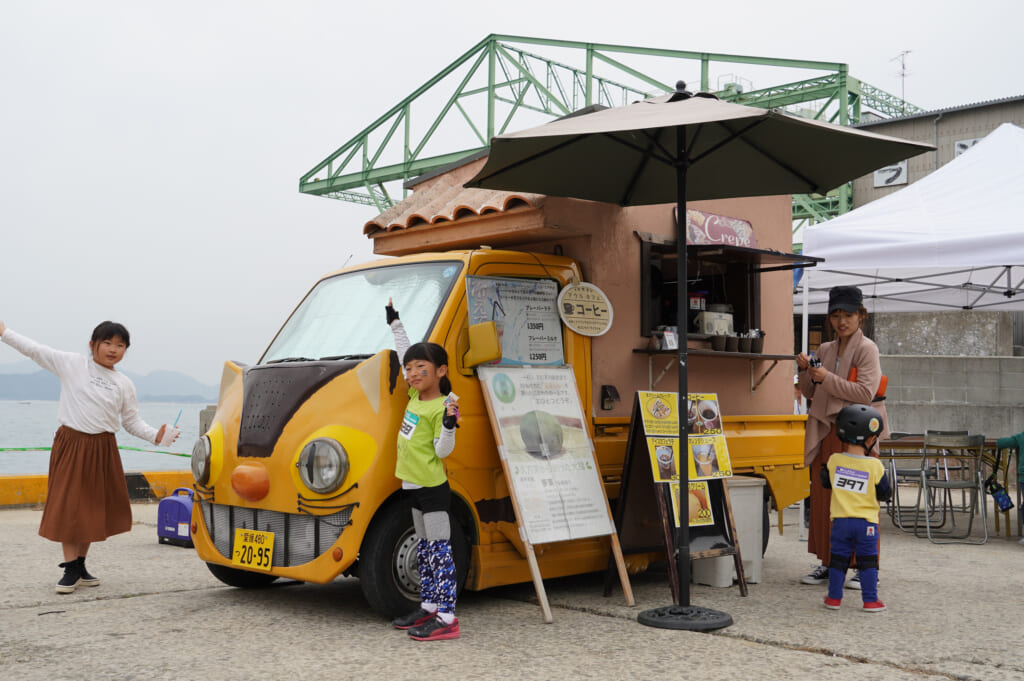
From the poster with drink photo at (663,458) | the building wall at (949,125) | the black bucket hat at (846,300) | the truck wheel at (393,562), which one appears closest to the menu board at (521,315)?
the poster with drink photo at (663,458)

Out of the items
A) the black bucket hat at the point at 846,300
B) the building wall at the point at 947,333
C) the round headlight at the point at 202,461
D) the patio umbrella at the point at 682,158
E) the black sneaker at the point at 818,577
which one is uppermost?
the patio umbrella at the point at 682,158

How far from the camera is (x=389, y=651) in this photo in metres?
4.34

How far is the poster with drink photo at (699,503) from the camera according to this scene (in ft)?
18.9

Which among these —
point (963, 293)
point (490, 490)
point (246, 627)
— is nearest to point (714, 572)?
point (490, 490)

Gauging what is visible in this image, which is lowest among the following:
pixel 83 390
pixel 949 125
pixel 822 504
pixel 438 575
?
pixel 438 575

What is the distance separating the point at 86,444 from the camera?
230 inches

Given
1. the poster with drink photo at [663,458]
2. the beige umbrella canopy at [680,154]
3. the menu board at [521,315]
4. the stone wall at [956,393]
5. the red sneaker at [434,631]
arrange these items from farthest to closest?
the stone wall at [956,393] → the poster with drink photo at [663,458] → the menu board at [521,315] → the beige umbrella canopy at [680,154] → the red sneaker at [434,631]

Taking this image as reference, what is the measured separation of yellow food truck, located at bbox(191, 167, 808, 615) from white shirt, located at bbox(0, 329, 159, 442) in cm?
78

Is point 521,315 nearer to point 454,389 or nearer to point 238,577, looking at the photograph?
point 454,389

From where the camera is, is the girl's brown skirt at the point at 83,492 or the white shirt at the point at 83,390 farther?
the white shirt at the point at 83,390

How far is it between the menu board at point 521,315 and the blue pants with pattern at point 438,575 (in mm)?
1188

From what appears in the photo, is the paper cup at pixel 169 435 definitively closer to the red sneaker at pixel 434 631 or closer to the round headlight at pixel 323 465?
the round headlight at pixel 323 465

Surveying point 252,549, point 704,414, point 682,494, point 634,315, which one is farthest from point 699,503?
point 252,549

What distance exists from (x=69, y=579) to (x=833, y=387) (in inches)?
186
